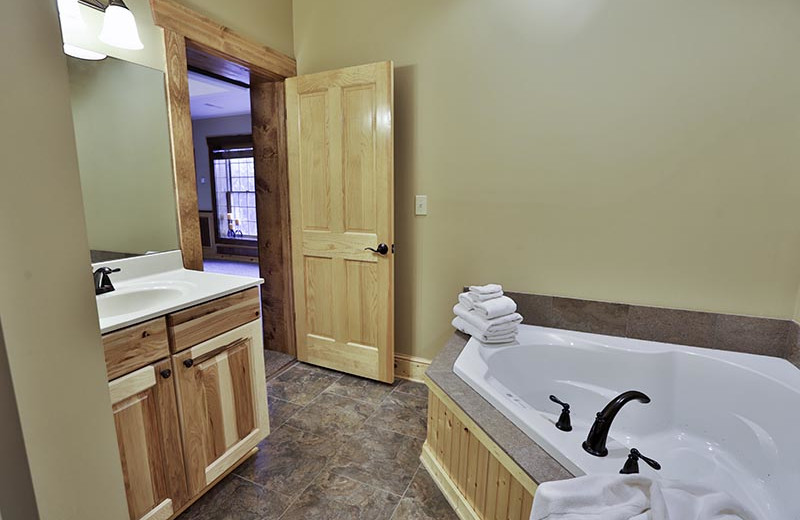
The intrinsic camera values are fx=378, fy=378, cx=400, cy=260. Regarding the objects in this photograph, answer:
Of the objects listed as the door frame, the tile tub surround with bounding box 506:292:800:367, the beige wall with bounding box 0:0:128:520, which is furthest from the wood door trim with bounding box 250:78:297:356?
the beige wall with bounding box 0:0:128:520

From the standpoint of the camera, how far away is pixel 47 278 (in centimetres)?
40

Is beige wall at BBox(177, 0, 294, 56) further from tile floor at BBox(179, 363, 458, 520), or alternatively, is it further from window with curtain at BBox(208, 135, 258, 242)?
window with curtain at BBox(208, 135, 258, 242)

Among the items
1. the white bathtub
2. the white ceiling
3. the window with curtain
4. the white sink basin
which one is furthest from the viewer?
the window with curtain

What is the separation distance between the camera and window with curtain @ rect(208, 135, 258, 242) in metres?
6.52

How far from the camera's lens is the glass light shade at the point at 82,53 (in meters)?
1.47

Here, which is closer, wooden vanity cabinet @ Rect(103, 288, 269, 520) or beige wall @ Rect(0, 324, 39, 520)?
beige wall @ Rect(0, 324, 39, 520)

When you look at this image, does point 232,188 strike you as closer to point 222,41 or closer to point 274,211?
point 274,211

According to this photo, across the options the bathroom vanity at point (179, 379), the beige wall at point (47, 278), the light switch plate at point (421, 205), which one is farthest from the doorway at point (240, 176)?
the beige wall at point (47, 278)

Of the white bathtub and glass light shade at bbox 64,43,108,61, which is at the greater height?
glass light shade at bbox 64,43,108,61

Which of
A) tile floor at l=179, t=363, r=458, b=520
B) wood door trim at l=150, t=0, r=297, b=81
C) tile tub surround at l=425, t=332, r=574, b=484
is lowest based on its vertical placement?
tile floor at l=179, t=363, r=458, b=520

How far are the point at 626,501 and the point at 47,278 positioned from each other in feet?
3.69

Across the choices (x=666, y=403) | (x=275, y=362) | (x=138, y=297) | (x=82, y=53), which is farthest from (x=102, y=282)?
(x=666, y=403)

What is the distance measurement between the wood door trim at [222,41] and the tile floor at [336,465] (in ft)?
6.60

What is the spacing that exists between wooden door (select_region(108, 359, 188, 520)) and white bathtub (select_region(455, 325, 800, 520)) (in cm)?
111
